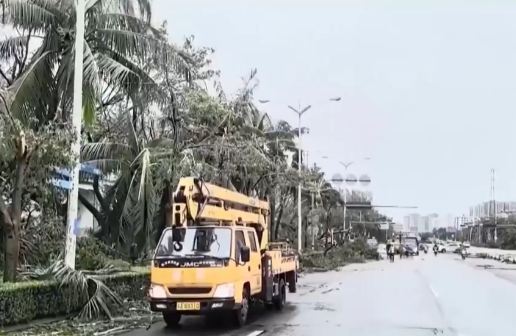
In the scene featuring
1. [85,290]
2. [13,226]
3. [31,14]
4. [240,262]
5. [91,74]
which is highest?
[31,14]

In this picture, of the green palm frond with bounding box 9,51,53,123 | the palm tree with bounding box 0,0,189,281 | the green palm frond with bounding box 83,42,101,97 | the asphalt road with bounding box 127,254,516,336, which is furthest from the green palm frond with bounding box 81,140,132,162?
the asphalt road with bounding box 127,254,516,336

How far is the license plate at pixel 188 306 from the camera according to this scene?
1378 centimetres

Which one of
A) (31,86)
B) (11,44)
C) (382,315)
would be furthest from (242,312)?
(11,44)

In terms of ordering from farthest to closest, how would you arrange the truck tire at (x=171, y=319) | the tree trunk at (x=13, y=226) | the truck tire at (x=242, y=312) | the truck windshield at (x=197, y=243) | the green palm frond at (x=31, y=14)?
the green palm frond at (x=31, y=14) → the tree trunk at (x=13, y=226) → the truck tire at (x=171, y=319) → the truck tire at (x=242, y=312) → the truck windshield at (x=197, y=243)

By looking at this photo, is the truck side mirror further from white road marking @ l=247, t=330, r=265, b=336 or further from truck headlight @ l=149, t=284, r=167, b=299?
truck headlight @ l=149, t=284, r=167, b=299

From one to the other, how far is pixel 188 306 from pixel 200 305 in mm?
231

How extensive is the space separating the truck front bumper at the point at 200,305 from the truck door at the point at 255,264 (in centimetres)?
184

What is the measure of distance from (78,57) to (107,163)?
806 cm

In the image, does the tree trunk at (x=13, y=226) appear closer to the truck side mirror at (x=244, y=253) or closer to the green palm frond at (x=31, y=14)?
the truck side mirror at (x=244, y=253)

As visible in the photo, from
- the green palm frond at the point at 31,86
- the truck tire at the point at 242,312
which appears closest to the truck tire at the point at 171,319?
the truck tire at the point at 242,312

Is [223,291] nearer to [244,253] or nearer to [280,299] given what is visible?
[244,253]

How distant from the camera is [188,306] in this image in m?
13.8

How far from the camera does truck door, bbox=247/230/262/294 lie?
1584cm

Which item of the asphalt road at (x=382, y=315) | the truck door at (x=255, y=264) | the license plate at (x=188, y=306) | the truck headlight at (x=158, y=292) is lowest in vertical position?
the asphalt road at (x=382, y=315)
